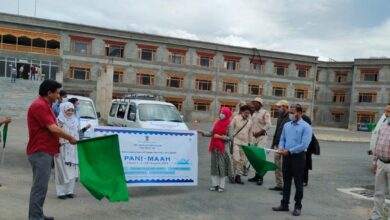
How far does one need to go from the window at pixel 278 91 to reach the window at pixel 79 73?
26976mm

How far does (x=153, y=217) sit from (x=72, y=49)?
4378 cm

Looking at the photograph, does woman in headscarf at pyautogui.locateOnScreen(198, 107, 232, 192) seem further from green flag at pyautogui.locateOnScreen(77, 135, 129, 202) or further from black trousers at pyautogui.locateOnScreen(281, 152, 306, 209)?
green flag at pyautogui.locateOnScreen(77, 135, 129, 202)

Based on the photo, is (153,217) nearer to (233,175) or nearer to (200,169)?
(233,175)

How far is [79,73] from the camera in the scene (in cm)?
4734

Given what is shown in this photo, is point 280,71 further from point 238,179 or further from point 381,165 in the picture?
point 381,165

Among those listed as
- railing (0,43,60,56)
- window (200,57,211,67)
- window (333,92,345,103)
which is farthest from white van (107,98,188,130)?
window (333,92,345,103)

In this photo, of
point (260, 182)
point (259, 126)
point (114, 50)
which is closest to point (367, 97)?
point (114, 50)

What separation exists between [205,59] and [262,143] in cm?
4429

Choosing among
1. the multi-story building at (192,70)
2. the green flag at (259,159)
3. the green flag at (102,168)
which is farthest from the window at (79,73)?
the green flag at (102,168)

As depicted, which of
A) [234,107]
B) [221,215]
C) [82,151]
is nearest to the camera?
[82,151]

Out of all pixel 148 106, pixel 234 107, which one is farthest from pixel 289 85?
pixel 148 106

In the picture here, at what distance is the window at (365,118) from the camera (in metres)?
59.4

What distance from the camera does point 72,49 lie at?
46875mm

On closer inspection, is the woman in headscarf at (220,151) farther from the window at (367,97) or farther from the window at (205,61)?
the window at (367,97)
